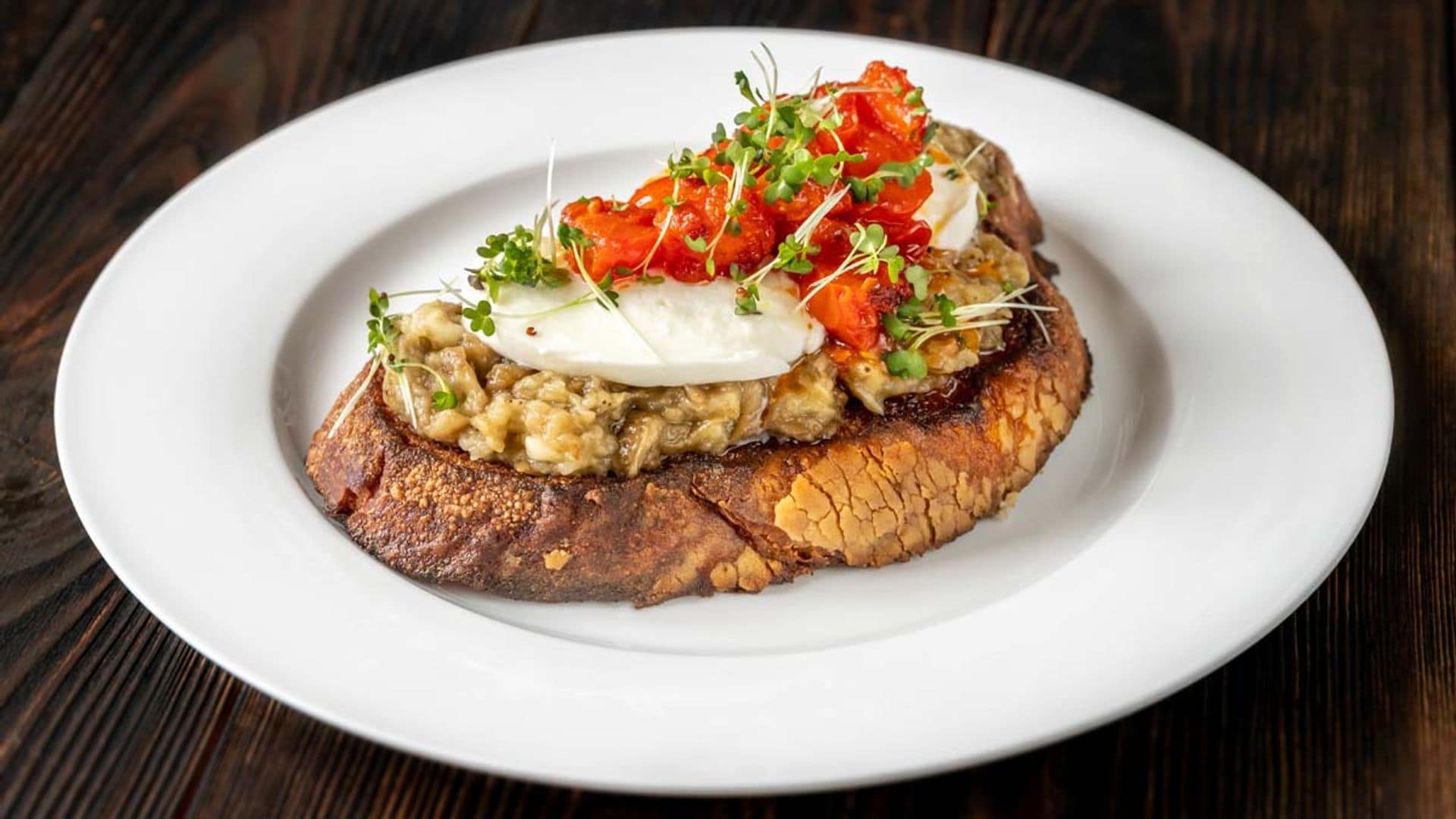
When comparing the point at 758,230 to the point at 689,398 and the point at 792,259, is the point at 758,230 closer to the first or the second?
the point at 792,259

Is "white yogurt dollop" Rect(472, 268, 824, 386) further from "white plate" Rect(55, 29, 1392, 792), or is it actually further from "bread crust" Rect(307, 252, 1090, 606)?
"white plate" Rect(55, 29, 1392, 792)

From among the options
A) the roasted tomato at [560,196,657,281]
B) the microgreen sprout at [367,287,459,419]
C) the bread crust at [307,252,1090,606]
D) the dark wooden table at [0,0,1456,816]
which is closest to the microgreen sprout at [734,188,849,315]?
the roasted tomato at [560,196,657,281]

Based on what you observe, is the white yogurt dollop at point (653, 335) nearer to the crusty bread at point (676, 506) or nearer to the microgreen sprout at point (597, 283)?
the microgreen sprout at point (597, 283)

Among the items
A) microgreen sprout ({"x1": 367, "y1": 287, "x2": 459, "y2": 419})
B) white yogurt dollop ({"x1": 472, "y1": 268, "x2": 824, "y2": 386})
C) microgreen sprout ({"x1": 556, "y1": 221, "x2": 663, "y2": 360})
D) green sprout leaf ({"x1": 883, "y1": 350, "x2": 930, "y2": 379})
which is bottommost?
microgreen sprout ({"x1": 367, "y1": 287, "x2": 459, "y2": 419})

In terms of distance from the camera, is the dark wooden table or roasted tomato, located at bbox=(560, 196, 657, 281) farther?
roasted tomato, located at bbox=(560, 196, 657, 281)

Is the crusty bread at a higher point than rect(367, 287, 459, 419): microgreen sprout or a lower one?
lower

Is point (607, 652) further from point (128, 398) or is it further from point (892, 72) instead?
point (892, 72)
